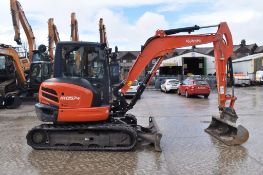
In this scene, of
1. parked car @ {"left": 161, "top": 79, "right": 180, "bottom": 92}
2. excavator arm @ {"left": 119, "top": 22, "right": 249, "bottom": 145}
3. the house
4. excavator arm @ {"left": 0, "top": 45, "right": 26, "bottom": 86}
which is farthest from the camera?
the house

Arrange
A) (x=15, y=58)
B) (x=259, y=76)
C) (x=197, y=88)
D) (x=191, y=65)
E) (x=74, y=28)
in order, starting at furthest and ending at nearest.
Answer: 1. (x=191, y=65)
2. (x=259, y=76)
3. (x=74, y=28)
4. (x=197, y=88)
5. (x=15, y=58)

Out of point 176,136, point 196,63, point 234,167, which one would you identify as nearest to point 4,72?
point 176,136

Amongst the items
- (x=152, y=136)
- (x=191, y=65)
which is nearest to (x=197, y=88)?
(x=152, y=136)

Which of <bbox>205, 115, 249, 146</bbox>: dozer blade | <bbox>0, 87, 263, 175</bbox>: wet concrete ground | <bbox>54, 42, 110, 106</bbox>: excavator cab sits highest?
<bbox>54, 42, 110, 106</bbox>: excavator cab

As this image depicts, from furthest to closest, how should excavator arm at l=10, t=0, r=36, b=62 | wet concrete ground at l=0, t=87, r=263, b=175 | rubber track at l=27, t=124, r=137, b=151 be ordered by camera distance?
excavator arm at l=10, t=0, r=36, b=62, rubber track at l=27, t=124, r=137, b=151, wet concrete ground at l=0, t=87, r=263, b=175

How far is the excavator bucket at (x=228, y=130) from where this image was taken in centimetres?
1146

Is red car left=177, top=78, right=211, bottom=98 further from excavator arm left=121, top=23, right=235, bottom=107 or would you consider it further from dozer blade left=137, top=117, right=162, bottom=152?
dozer blade left=137, top=117, right=162, bottom=152

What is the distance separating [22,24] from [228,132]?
72.9 ft

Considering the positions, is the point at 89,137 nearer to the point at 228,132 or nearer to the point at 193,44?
the point at 193,44

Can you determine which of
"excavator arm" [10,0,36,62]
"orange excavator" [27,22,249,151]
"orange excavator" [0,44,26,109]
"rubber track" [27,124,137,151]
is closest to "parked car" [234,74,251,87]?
"excavator arm" [10,0,36,62]

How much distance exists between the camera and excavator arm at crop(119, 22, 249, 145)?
1214 centimetres

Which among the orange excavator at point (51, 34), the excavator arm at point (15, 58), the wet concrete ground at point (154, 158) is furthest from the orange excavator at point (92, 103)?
the orange excavator at point (51, 34)

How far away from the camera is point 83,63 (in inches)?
450

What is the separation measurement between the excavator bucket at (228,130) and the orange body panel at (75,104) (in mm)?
3485
